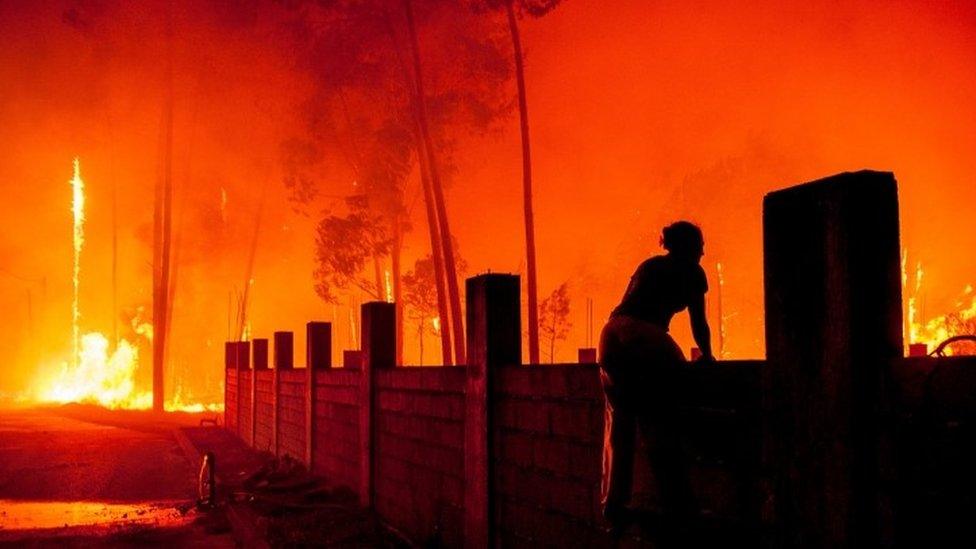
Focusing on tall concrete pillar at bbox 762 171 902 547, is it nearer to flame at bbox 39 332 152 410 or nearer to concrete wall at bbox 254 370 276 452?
concrete wall at bbox 254 370 276 452

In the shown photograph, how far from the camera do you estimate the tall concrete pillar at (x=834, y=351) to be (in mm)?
3373

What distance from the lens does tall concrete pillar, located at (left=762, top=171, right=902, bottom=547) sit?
133 inches

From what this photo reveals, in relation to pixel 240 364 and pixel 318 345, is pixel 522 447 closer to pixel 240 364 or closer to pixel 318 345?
pixel 318 345

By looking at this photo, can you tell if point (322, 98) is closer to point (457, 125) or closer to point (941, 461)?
point (457, 125)

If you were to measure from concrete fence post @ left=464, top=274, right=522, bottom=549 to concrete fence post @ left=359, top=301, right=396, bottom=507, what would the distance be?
320cm

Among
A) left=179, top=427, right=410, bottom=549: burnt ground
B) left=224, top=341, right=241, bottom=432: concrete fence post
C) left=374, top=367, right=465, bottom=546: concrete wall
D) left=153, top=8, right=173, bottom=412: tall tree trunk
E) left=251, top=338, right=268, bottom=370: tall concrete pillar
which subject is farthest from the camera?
left=153, top=8, right=173, bottom=412: tall tree trunk

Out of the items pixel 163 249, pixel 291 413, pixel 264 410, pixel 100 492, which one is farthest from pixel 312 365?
pixel 163 249

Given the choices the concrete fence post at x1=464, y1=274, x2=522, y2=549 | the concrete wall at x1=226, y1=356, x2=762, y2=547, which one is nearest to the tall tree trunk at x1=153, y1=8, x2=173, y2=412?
the concrete wall at x1=226, y1=356, x2=762, y2=547

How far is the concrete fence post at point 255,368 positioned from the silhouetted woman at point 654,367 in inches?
659

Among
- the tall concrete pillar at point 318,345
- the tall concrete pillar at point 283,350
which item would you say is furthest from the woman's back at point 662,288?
the tall concrete pillar at point 283,350

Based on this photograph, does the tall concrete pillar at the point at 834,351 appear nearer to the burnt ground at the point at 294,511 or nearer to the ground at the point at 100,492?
the burnt ground at the point at 294,511

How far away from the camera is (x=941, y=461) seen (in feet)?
10.3

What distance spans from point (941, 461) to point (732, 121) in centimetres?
5608

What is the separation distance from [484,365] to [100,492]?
410 inches
